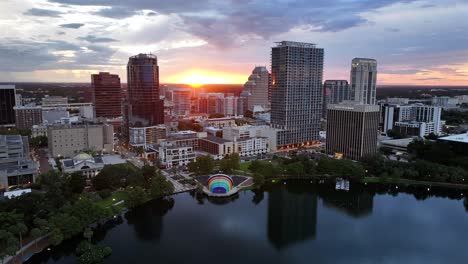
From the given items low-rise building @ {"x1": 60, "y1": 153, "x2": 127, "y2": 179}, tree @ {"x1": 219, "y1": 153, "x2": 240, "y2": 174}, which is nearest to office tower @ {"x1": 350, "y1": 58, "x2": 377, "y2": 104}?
tree @ {"x1": 219, "y1": 153, "x2": 240, "y2": 174}

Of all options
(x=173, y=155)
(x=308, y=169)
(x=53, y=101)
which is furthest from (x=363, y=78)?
(x=53, y=101)

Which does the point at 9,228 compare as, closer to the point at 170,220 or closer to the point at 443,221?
the point at 170,220

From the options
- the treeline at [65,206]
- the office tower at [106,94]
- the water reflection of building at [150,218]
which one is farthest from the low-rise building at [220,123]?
the water reflection of building at [150,218]

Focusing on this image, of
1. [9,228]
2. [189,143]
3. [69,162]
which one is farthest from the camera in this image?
[189,143]

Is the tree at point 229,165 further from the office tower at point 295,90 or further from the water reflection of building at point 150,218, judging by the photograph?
the office tower at point 295,90

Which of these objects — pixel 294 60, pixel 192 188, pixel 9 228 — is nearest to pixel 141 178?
pixel 192 188

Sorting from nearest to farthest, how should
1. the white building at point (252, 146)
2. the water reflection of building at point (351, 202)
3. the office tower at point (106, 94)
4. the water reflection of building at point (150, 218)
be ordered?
the water reflection of building at point (150, 218) < the water reflection of building at point (351, 202) < the white building at point (252, 146) < the office tower at point (106, 94)
